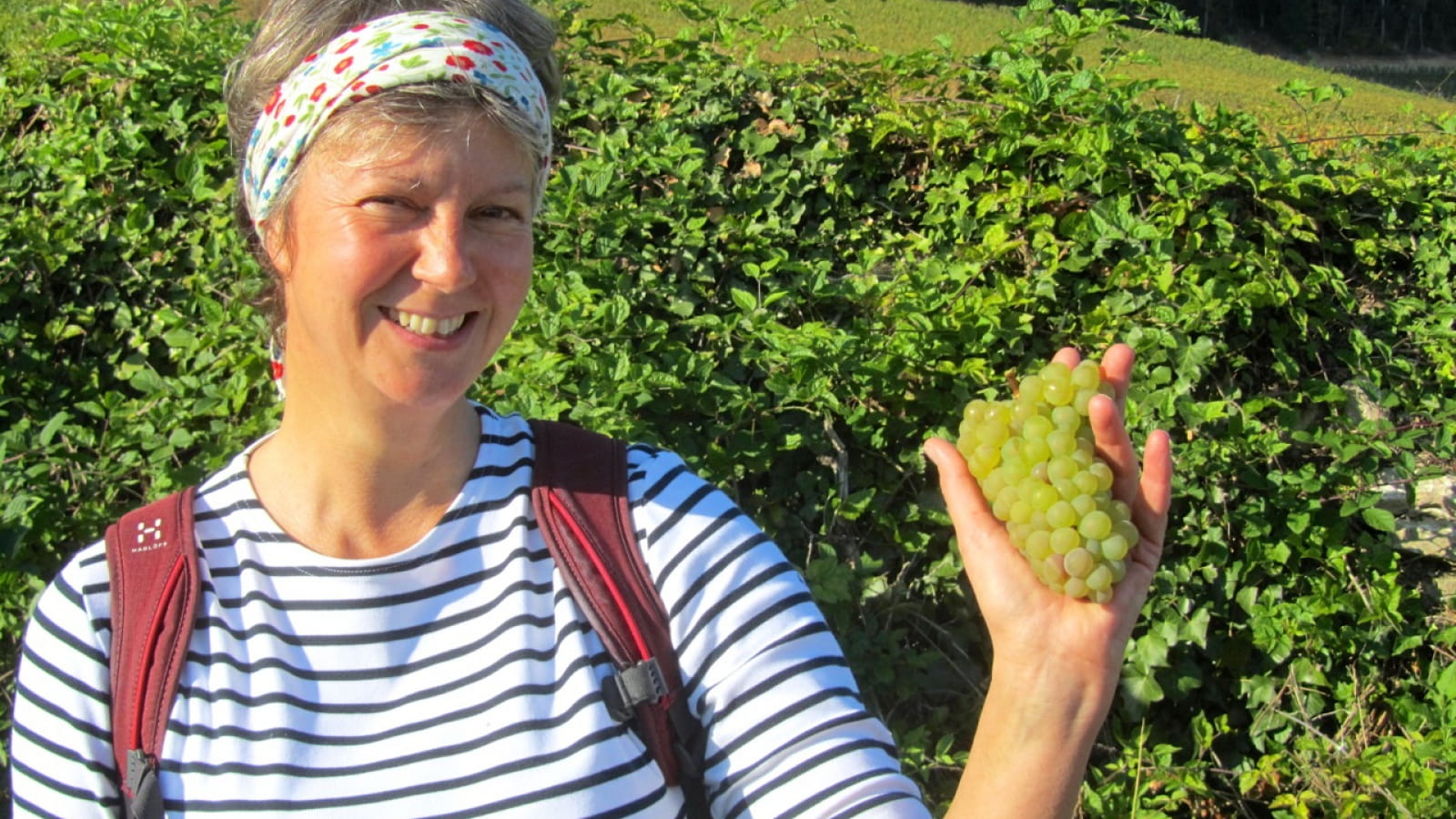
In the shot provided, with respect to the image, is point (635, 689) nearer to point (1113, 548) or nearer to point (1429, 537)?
point (1113, 548)

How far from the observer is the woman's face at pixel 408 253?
3.96 feet

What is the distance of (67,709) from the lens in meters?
1.17

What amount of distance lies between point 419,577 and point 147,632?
276 millimetres

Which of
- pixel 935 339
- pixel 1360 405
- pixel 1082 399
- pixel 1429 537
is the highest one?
pixel 1082 399

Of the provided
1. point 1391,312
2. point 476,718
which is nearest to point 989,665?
point 1391,312

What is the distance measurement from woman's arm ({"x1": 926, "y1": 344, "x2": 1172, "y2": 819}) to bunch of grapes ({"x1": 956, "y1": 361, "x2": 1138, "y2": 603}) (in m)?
0.02

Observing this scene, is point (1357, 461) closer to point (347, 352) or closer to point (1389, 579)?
point (1389, 579)

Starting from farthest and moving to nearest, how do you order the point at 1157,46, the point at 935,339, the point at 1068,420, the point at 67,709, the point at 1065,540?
the point at 1157,46, the point at 935,339, the point at 67,709, the point at 1068,420, the point at 1065,540

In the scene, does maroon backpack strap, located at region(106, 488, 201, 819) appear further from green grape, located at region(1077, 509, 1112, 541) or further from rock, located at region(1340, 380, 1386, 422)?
rock, located at region(1340, 380, 1386, 422)

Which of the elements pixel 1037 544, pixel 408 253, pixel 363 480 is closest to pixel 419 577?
pixel 363 480

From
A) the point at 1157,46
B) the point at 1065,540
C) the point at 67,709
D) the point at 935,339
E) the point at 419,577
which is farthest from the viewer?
the point at 1157,46

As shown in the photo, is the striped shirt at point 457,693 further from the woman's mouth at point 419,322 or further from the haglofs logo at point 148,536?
the woman's mouth at point 419,322

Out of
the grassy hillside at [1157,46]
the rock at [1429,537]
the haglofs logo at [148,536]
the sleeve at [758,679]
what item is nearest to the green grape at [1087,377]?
the sleeve at [758,679]

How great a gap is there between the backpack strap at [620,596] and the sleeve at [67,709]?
1.53 feet
